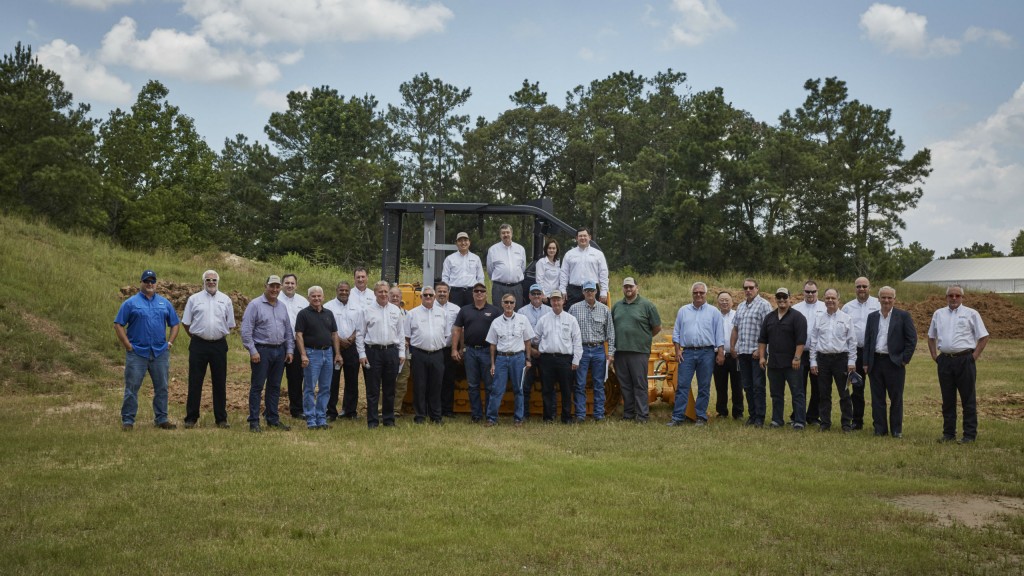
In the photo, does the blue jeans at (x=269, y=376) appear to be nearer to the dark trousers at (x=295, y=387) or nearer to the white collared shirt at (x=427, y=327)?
the dark trousers at (x=295, y=387)

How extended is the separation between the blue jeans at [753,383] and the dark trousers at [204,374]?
6879 millimetres

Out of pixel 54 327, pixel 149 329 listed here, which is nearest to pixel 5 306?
pixel 54 327

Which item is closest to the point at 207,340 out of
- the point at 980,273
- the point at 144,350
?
the point at 144,350

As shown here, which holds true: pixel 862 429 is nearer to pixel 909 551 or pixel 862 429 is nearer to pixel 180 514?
pixel 909 551

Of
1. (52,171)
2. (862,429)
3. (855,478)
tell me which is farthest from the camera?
(52,171)

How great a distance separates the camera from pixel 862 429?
511 inches

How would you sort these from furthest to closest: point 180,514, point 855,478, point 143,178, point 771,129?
point 771,129, point 143,178, point 855,478, point 180,514

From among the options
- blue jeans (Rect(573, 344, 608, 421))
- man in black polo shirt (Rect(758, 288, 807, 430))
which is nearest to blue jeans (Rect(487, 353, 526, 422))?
blue jeans (Rect(573, 344, 608, 421))

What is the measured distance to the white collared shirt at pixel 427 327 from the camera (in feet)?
43.0

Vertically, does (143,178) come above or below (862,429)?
above

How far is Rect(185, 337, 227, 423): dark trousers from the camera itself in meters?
12.1

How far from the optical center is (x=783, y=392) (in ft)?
42.6

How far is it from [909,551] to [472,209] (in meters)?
8.65

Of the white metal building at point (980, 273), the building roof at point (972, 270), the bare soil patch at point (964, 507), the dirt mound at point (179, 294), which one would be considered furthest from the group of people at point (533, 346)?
the building roof at point (972, 270)
